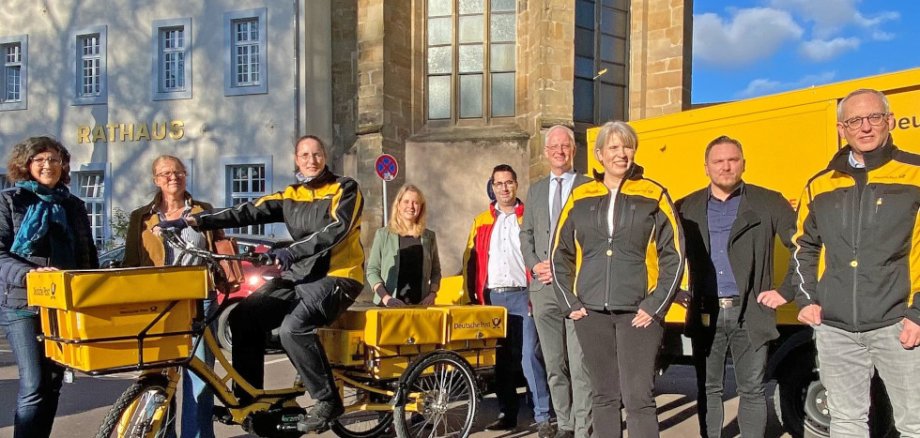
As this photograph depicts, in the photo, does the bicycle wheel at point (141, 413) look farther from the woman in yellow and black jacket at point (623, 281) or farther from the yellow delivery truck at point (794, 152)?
the yellow delivery truck at point (794, 152)

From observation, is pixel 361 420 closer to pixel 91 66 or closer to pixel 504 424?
pixel 504 424

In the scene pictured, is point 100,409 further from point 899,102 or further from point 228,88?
point 228,88

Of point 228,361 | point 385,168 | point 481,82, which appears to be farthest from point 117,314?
point 481,82

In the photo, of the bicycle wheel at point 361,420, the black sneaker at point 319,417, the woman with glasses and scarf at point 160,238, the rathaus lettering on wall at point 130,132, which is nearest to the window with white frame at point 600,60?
the rathaus lettering on wall at point 130,132

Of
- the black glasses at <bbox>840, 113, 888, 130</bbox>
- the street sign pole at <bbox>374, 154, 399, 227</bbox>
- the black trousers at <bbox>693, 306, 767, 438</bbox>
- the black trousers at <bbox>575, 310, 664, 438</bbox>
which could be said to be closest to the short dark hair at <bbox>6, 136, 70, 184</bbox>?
the black trousers at <bbox>575, 310, 664, 438</bbox>

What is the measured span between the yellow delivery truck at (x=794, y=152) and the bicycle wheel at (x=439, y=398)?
1539mm

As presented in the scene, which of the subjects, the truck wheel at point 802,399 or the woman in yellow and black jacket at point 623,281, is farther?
the truck wheel at point 802,399

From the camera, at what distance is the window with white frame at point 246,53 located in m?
17.6

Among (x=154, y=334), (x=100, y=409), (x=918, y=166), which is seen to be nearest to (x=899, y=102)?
(x=918, y=166)

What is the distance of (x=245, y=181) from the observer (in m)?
18.1

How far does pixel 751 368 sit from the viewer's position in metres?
4.25

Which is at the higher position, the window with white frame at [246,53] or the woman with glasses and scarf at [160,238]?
the window with white frame at [246,53]

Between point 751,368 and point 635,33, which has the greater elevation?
point 635,33

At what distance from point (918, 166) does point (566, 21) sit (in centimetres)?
1269
